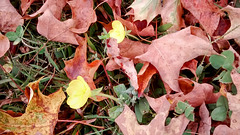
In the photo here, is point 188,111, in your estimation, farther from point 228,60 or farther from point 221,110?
point 228,60

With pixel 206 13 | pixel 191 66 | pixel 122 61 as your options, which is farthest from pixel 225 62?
pixel 122 61

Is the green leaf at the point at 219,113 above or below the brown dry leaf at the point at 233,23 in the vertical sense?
below

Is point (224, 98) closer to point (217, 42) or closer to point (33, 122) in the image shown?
point (217, 42)

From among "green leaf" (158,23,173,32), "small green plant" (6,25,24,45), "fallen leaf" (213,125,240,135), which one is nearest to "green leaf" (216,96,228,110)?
"fallen leaf" (213,125,240,135)

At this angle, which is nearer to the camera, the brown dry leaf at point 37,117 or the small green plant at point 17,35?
the brown dry leaf at point 37,117

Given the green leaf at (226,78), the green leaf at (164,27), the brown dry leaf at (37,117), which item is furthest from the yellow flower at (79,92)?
the green leaf at (226,78)

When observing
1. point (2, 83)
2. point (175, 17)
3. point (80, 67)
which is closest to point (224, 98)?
point (175, 17)

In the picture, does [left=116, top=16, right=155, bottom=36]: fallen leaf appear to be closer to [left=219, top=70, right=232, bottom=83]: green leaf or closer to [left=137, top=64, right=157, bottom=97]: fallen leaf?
[left=137, top=64, right=157, bottom=97]: fallen leaf

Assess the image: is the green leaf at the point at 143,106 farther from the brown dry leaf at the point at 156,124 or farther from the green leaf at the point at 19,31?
the green leaf at the point at 19,31
